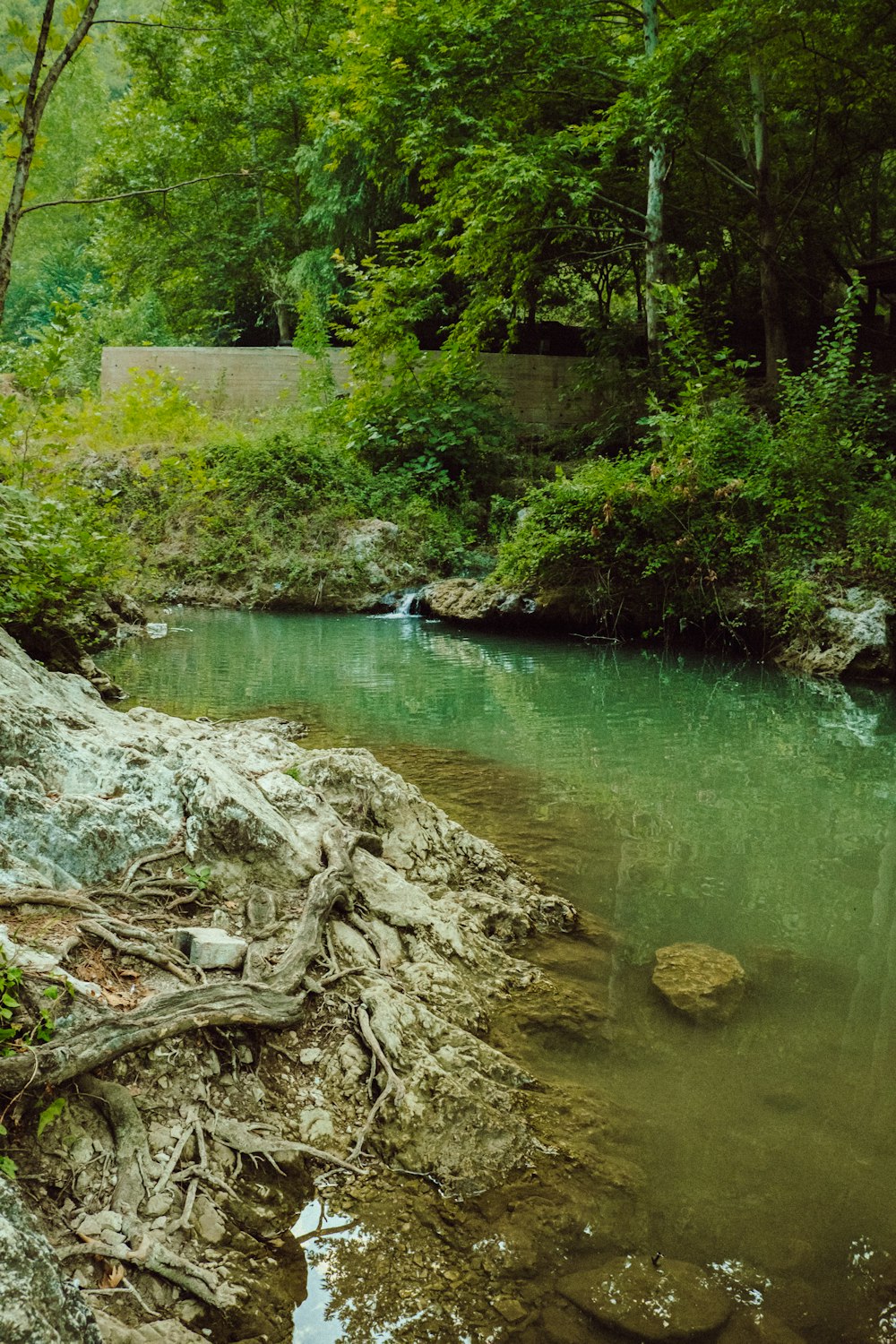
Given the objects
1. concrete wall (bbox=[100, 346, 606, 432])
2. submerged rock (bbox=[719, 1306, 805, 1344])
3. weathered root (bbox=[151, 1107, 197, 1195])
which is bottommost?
submerged rock (bbox=[719, 1306, 805, 1344])

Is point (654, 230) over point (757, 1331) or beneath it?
over

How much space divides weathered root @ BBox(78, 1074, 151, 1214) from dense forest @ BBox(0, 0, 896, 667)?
3.54m

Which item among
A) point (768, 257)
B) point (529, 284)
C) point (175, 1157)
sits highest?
point (529, 284)

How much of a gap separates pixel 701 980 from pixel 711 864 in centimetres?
163

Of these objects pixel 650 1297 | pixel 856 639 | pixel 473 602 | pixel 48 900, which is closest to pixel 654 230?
pixel 473 602

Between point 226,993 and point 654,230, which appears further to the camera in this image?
point 654,230

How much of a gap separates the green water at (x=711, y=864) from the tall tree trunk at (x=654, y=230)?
730 centimetres

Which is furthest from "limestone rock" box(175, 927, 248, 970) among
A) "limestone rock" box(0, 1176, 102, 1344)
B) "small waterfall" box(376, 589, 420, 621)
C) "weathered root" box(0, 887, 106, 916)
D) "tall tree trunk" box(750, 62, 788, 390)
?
"tall tree trunk" box(750, 62, 788, 390)

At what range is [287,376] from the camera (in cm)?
2400

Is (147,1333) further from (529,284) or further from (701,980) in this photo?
(529,284)

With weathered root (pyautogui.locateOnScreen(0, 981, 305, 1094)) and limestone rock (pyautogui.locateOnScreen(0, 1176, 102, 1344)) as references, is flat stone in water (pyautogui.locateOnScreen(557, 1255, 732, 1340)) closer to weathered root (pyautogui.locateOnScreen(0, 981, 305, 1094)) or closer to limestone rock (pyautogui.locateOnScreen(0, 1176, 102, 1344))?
weathered root (pyautogui.locateOnScreen(0, 981, 305, 1094))

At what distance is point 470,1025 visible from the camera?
353 cm

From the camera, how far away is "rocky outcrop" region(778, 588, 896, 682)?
37.2 ft


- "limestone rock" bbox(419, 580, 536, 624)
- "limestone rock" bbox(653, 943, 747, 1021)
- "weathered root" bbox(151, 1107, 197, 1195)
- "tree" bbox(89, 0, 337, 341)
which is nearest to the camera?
"weathered root" bbox(151, 1107, 197, 1195)
